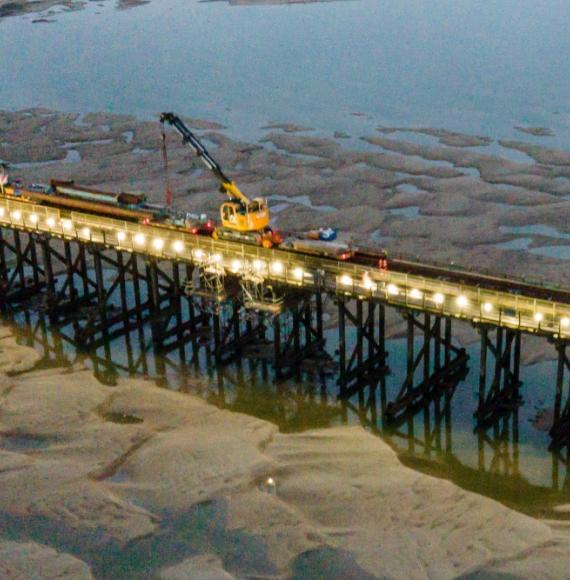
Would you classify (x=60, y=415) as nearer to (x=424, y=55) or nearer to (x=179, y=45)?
(x=424, y=55)

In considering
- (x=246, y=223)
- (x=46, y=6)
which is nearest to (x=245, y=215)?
(x=246, y=223)

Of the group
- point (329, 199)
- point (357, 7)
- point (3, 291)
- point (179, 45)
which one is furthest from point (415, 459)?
point (357, 7)

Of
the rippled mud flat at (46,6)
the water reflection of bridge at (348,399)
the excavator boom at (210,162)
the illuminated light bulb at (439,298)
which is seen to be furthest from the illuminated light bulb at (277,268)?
the rippled mud flat at (46,6)

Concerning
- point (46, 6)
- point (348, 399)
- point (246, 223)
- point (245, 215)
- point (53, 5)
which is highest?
point (53, 5)

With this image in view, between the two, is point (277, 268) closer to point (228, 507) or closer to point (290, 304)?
point (290, 304)

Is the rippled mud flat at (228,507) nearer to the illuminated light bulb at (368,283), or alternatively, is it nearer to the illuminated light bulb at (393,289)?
the illuminated light bulb at (393,289)

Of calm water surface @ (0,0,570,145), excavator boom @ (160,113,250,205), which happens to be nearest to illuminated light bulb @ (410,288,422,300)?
excavator boom @ (160,113,250,205)
